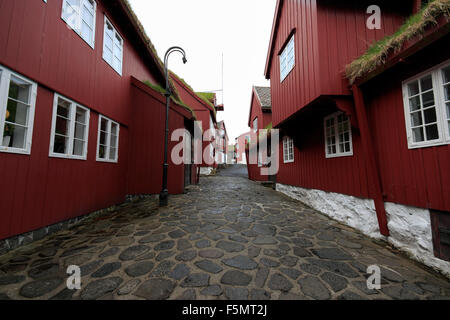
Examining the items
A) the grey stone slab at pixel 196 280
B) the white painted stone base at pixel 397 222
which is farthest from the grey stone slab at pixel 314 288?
the white painted stone base at pixel 397 222

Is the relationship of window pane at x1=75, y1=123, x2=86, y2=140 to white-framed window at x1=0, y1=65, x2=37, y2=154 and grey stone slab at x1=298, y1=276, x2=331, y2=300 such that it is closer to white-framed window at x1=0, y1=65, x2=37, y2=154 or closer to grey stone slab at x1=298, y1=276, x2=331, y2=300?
white-framed window at x1=0, y1=65, x2=37, y2=154

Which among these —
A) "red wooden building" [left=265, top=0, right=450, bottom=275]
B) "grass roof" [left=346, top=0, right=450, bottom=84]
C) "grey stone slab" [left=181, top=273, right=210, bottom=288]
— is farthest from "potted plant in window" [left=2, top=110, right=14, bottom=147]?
"grass roof" [left=346, top=0, right=450, bottom=84]

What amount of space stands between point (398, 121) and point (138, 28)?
25.7ft

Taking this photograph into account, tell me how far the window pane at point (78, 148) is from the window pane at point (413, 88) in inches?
280

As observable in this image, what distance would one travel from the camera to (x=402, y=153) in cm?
306

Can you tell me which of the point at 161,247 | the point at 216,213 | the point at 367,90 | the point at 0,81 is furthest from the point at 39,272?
the point at 367,90

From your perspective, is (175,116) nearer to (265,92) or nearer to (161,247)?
(161,247)

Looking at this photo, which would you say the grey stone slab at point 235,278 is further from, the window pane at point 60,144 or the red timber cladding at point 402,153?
the window pane at point 60,144

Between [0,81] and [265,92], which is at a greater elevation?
[265,92]

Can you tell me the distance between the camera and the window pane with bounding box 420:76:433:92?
275cm

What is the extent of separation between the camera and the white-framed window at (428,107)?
2525 mm

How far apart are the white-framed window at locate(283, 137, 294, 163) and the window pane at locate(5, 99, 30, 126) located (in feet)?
25.5

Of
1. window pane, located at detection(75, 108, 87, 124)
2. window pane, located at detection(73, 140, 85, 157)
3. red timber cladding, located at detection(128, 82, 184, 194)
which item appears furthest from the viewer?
red timber cladding, located at detection(128, 82, 184, 194)

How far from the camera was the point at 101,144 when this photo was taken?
501cm
